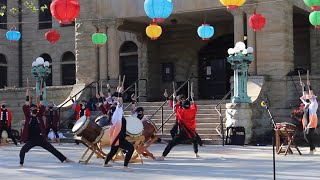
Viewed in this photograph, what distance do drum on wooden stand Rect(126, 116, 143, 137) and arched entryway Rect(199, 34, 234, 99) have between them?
53.4 ft

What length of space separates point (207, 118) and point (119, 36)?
1182cm

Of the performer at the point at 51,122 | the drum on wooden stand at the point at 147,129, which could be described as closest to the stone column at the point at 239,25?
the performer at the point at 51,122

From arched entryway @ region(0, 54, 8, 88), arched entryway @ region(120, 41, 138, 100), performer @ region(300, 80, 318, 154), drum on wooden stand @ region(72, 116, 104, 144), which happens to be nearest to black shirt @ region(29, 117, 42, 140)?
drum on wooden stand @ region(72, 116, 104, 144)

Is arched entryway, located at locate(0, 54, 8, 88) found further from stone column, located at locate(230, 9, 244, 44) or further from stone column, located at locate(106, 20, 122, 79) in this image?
stone column, located at locate(230, 9, 244, 44)

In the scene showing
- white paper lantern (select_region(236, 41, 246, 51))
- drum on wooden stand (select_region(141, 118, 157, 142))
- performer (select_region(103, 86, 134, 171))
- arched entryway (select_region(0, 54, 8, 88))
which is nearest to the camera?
performer (select_region(103, 86, 134, 171))

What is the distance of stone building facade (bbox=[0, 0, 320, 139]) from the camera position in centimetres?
2409

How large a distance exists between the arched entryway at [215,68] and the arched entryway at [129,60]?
3.79m

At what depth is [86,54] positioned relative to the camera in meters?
29.3

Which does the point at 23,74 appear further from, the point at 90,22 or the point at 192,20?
the point at 192,20

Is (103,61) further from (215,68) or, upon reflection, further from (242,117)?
(242,117)

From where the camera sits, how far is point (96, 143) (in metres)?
14.9

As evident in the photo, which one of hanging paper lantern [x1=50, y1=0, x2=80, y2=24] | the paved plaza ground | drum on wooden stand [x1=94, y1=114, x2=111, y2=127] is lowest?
the paved plaza ground

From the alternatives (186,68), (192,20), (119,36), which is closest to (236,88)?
(192,20)

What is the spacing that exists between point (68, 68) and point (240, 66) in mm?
19106
